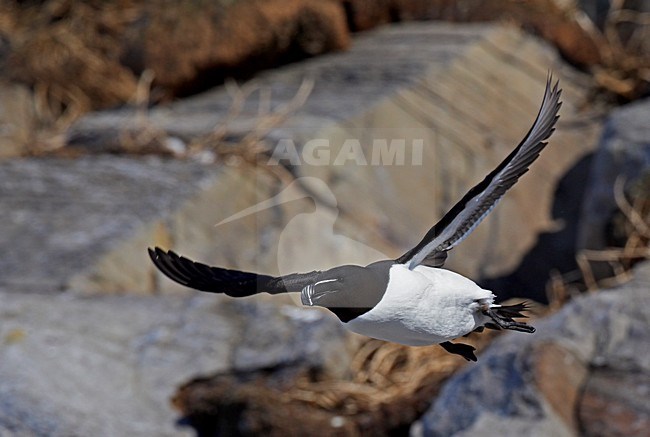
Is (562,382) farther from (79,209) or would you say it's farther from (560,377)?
(79,209)

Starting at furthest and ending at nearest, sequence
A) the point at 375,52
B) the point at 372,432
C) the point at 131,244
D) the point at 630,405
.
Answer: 1. the point at 375,52
2. the point at 131,244
3. the point at 372,432
4. the point at 630,405

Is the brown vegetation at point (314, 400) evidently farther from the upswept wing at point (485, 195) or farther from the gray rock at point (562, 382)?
the upswept wing at point (485, 195)

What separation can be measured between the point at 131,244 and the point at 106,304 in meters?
0.19

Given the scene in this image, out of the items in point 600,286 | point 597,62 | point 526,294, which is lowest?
point 526,294

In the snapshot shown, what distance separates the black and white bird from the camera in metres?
0.43

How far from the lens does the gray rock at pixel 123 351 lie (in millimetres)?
1663

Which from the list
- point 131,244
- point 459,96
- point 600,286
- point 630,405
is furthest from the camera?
point 459,96

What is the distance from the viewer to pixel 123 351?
181cm

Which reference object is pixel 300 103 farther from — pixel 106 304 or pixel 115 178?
pixel 106 304

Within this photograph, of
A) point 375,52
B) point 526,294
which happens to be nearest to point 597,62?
point 375,52

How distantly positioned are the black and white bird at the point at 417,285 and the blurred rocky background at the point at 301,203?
0.29 metres

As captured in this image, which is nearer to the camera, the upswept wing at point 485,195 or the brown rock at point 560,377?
the upswept wing at point 485,195

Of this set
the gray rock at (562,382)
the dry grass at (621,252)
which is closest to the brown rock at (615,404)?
the gray rock at (562,382)

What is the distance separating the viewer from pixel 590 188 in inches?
97.0
